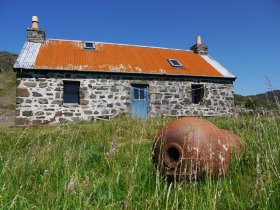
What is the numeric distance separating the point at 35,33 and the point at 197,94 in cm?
1008

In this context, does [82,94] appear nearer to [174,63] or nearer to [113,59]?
[113,59]

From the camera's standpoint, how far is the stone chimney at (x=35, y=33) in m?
15.8

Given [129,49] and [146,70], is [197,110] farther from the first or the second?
[129,49]

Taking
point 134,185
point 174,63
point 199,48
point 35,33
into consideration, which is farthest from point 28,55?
point 134,185

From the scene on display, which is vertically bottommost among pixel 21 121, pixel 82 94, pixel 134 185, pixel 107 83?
pixel 134 185

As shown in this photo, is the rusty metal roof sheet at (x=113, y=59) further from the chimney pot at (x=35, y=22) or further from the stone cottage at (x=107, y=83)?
the chimney pot at (x=35, y=22)

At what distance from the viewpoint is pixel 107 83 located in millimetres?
14594

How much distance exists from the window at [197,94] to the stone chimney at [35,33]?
9.32 m

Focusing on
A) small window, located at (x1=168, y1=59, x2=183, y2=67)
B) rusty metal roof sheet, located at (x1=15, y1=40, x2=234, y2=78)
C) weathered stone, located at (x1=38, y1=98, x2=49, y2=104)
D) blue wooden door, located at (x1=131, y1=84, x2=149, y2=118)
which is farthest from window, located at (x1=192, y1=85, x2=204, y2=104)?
weathered stone, located at (x1=38, y1=98, x2=49, y2=104)

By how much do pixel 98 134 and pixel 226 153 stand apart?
4397mm

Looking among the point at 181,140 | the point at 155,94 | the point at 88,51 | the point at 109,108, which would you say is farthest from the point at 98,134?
the point at 88,51

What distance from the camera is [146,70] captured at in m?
15.3

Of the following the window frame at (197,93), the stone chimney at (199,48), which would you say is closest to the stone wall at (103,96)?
the window frame at (197,93)

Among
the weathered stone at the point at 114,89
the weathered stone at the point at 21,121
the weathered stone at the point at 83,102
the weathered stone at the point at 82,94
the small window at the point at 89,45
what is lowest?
the weathered stone at the point at 21,121
